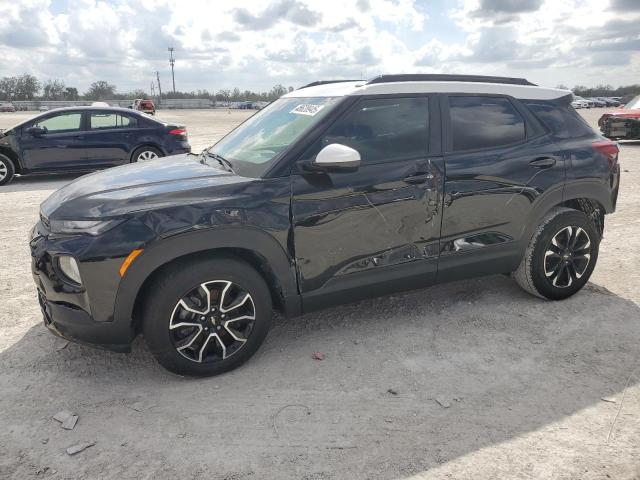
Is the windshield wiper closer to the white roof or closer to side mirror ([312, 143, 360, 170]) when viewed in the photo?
side mirror ([312, 143, 360, 170])

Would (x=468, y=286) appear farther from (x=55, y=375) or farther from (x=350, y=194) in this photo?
(x=55, y=375)

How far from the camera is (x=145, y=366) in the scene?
3393 millimetres

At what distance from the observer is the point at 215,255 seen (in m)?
3.12

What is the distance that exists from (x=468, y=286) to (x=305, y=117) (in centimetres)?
220

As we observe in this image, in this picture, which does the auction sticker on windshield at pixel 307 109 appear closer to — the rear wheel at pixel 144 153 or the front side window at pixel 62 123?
the rear wheel at pixel 144 153

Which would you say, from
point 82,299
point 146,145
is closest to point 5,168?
point 146,145

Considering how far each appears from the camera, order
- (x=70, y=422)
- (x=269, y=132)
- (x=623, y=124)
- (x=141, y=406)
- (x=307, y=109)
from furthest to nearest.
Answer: (x=623, y=124) → (x=269, y=132) → (x=307, y=109) → (x=141, y=406) → (x=70, y=422)

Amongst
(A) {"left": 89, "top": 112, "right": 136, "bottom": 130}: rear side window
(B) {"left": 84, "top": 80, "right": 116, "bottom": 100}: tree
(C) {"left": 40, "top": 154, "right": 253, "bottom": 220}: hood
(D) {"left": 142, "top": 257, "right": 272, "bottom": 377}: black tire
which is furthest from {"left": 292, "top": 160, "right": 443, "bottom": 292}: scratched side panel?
(B) {"left": 84, "top": 80, "right": 116, "bottom": 100}: tree

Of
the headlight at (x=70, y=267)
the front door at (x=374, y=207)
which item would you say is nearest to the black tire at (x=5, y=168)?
the headlight at (x=70, y=267)

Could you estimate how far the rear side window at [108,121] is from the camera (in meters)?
10.4

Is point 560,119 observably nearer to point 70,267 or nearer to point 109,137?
point 70,267

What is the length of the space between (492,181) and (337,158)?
1.34m

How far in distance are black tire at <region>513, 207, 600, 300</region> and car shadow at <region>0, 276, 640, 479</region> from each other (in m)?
0.19

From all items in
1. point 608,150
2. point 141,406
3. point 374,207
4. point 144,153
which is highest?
point 608,150
